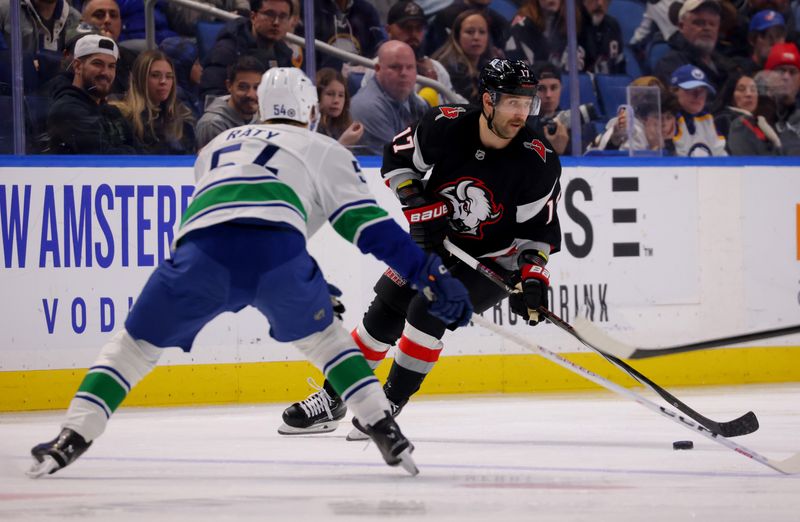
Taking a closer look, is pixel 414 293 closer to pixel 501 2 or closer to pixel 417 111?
pixel 417 111

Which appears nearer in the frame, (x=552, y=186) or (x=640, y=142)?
(x=552, y=186)

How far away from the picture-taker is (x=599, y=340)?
3881 millimetres

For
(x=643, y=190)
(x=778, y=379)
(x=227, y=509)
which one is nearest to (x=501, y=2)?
(x=643, y=190)

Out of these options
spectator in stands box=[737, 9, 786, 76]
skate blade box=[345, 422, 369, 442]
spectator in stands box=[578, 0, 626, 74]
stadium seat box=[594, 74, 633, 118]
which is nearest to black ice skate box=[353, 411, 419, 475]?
skate blade box=[345, 422, 369, 442]

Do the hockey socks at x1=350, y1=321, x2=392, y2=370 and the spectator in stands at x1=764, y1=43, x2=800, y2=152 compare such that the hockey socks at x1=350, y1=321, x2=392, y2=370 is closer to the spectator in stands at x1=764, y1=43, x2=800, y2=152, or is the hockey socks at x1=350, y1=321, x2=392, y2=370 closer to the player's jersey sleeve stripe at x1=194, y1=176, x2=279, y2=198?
the player's jersey sleeve stripe at x1=194, y1=176, x2=279, y2=198

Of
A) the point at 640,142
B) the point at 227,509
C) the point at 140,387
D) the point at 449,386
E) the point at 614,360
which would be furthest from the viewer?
the point at 640,142

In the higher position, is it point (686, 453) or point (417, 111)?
point (417, 111)

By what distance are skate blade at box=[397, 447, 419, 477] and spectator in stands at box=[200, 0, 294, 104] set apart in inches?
109

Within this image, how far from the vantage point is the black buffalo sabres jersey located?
4.03 metres

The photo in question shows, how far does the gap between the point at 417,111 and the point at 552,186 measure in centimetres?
197

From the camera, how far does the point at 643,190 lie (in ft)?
19.8

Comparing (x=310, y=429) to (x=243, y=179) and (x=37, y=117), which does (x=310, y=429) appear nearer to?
(x=243, y=179)

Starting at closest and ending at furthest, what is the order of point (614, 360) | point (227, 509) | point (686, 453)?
point (227, 509), point (686, 453), point (614, 360)

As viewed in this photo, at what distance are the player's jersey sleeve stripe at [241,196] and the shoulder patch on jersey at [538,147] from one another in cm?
121
